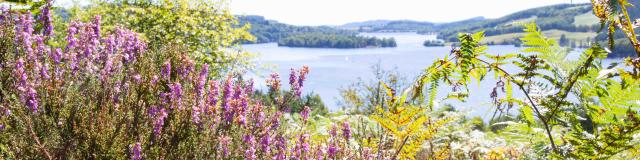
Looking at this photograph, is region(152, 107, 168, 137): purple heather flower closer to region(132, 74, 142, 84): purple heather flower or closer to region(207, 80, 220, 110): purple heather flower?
region(132, 74, 142, 84): purple heather flower

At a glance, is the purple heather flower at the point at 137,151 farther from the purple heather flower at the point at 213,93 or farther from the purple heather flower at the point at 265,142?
the purple heather flower at the point at 265,142

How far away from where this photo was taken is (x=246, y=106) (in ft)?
9.70

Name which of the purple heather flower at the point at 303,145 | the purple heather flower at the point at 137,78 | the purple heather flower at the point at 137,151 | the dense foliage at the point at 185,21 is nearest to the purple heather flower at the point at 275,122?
the purple heather flower at the point at 303,145

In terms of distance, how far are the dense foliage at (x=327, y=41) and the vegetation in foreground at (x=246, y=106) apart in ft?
459

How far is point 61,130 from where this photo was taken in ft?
7.63

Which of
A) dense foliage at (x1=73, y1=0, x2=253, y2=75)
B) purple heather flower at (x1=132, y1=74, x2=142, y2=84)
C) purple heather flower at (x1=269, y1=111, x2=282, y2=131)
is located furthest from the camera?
dense foliage at (x1=73, y1=0, x2=253, y2=75)

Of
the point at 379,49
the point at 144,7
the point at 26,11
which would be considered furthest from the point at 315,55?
the point at 26,11

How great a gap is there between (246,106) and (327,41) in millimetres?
141903

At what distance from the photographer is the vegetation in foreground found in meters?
1.27

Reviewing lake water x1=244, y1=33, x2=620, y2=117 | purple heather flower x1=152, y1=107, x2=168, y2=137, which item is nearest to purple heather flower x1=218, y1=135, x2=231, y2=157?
purple heather flower x1=152, y1=107, x2=168, y2=137

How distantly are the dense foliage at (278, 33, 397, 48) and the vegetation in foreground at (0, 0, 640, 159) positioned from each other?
140 m

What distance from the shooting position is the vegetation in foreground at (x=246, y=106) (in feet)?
4.16

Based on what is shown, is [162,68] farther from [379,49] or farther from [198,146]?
[379,49]

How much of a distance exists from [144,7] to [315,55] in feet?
388
